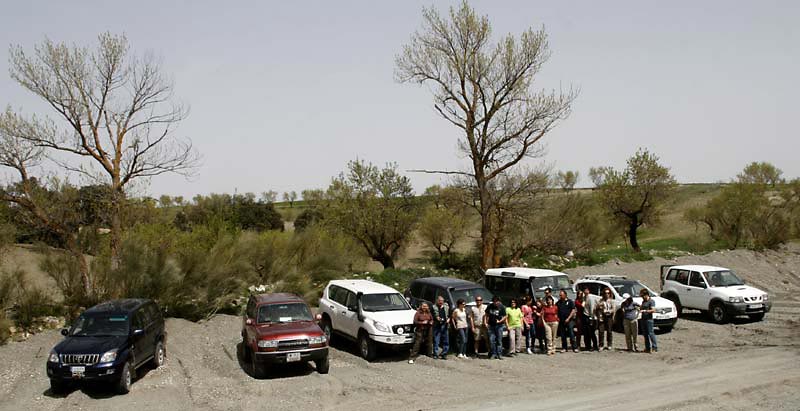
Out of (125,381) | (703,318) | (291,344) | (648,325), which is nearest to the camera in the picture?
(125,381)

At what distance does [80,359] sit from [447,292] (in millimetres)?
8790

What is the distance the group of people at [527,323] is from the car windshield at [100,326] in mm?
6475

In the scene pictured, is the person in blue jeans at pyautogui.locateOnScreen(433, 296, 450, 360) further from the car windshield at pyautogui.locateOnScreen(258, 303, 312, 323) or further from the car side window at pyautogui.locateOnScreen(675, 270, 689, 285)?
the car side window at pyautogui.locateOnScreen(675, 270, 689, 285)

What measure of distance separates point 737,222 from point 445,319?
35.9 meters

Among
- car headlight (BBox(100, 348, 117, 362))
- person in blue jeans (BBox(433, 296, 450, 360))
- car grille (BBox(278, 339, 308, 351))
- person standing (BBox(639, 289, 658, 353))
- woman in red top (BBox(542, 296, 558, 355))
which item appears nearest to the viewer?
car headlight (BBox(100, 348, 117, 362))

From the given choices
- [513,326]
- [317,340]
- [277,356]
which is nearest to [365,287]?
[317,340]

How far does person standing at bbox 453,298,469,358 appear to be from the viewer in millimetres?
14625

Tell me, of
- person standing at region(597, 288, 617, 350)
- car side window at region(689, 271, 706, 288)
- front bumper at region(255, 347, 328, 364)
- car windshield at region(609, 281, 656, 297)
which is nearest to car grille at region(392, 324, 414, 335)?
front bumper at region(255, 347, 328, 364)

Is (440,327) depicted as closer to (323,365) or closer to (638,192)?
(323,365)

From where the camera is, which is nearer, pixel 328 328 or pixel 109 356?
pixel 109 356

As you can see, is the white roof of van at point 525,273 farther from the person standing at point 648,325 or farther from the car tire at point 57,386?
the car tire at point 57,386

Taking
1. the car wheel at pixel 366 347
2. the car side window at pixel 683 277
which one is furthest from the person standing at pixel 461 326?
the car side window at pixel 683 277

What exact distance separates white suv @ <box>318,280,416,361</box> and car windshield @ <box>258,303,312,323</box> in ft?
4.44

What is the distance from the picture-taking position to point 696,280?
20.6 meters
